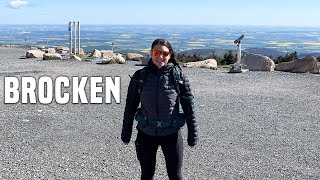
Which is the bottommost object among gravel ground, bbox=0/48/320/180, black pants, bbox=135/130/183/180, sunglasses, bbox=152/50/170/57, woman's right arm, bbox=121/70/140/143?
gravel ground, bbox=0/48/320/180

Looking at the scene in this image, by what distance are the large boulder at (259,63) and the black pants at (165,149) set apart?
1556cm

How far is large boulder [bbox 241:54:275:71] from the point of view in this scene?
18922mm

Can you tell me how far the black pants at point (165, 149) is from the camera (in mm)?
3928

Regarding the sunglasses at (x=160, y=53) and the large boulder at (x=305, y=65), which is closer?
the sunglasses at (x=160, y=53)

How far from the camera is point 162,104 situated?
3842mm

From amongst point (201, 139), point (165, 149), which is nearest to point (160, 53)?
point (165, 149)

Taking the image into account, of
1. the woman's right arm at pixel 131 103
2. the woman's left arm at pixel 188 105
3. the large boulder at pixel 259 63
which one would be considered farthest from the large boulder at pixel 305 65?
the woman's right arm at pixel 131 103

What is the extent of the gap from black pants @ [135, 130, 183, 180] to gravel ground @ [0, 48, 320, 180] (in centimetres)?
152

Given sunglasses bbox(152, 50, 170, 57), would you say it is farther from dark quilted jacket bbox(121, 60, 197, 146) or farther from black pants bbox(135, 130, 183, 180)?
black pants bbox(135, 130, 183, 180)

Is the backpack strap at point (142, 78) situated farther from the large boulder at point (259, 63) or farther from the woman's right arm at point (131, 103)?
the large boulder at point (259, 63)

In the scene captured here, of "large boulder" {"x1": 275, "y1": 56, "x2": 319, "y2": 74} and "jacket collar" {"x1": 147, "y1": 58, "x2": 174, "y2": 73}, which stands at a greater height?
"jacket collar" {"x1": 147, "y1": 58, "x2": 174, "y2": 73}

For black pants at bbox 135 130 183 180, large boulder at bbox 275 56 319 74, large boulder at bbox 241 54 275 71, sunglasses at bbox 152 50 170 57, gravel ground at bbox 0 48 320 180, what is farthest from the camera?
large boulder at bbox 241 54 275 71

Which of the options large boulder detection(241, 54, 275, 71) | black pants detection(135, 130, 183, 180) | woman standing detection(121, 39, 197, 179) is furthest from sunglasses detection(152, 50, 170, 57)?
large boulder detection(241, 54, 275, 71)

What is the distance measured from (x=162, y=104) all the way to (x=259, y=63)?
1586 centimetres
